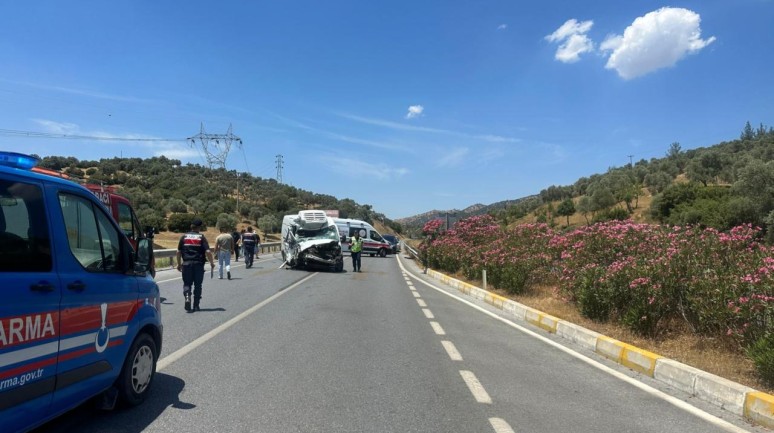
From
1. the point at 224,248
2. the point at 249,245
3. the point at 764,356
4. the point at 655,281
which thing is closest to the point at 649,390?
the point at 764,356

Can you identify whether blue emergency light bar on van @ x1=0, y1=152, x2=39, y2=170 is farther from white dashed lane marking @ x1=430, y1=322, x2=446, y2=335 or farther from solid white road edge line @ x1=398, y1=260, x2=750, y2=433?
solid white road edge line @ x1=398, y1=260, x2=750, y2=433

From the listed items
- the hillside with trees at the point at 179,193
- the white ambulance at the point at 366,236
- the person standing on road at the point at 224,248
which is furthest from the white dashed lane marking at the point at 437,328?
the hillside with trees at the point at 179,193

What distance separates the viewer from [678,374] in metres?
6.27

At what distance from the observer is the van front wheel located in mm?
4555

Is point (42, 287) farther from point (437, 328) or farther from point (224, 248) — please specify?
point (224, 248)

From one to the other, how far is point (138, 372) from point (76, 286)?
4.78ft

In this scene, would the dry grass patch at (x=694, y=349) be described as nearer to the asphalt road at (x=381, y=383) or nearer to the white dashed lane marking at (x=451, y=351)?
the asphalt road at (x=381, y=383)

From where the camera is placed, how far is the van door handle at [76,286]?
11.8ft

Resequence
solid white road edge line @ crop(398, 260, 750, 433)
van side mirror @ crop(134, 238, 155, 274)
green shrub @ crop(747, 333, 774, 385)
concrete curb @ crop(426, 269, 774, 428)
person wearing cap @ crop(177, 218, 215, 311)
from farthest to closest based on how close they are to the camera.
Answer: person wearing cap @ crop(177, 218, 215, 311)
green shrub @ crop(747, 333, 774, 385)
concrete curb @ crop(426, 269, 774, 428)
solid white road edge line @ crop(398, 260, 750, 433)
van side mirror @ crop(134, 238, 155, 274)

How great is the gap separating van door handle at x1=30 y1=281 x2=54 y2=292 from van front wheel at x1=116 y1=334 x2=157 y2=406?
140 cm

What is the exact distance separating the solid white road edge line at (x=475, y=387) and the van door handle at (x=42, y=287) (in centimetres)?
396

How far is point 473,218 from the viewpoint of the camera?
23.0m

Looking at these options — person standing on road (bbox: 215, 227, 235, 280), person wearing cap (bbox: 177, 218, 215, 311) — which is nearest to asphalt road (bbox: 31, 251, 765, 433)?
person wearing cap (bbox: 177, 218, 215, 311)

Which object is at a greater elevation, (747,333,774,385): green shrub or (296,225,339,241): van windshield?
(296,225,339,241): van windshield
